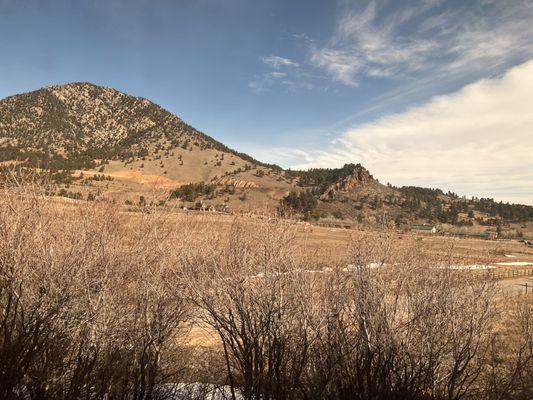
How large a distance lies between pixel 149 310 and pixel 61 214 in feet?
17.7

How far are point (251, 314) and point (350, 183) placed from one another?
139 meters

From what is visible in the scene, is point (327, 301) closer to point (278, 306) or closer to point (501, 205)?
point (278, 306)

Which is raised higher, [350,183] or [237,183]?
[350,183]

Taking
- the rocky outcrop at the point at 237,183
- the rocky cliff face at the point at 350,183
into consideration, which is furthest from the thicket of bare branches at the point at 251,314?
the rocky cliff face at the point at 350,183

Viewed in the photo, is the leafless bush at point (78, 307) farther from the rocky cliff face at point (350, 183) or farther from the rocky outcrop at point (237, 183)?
the rocky cliff face at point (350, 183)

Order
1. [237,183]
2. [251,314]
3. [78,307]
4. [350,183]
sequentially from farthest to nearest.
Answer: [350,183] → [237,183] → [78,307] → [251,314]

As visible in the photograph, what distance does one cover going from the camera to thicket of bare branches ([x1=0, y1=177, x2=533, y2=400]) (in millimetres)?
6781

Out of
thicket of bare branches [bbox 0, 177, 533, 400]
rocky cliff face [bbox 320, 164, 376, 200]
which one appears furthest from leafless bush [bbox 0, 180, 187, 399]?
rocky cliff face [bbox 320, 164, 376, 200]

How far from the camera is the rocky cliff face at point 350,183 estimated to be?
133 meters

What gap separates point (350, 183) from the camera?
143125 mm

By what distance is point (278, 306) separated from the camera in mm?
7148

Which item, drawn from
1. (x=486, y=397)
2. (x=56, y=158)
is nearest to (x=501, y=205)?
(x=56, y=158)

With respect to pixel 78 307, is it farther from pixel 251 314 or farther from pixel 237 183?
pixel 237 183

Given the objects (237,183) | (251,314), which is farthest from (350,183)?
(251,314)
